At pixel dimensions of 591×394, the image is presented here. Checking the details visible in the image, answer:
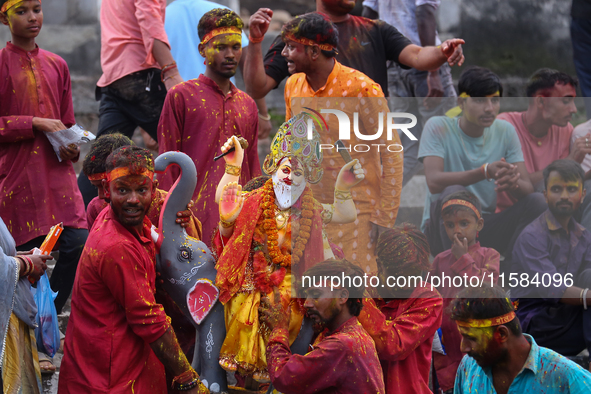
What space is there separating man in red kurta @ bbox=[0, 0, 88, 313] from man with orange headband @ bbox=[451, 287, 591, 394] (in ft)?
7.89

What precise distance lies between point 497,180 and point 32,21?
292 cm

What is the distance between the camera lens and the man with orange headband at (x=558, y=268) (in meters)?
4.69

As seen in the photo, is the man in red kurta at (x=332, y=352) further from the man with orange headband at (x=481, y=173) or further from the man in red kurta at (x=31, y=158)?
the man in red kurta at (x=31, y=158)

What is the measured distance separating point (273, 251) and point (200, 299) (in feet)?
1.43

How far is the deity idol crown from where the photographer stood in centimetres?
413

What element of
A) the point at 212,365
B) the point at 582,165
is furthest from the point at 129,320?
the point at 582,165

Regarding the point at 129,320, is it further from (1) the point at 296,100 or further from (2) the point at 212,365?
(1) the point at 296,100

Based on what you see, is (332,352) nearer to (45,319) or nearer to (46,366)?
(45,319)

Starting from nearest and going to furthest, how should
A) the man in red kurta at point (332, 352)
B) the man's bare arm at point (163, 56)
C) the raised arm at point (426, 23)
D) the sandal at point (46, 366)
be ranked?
the man in red kurta at point (332, 352) → the sandal at point (46, 366) → the man's bare arm at point (163, 56) → the raised arm at point (426, 23)

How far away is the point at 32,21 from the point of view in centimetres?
494

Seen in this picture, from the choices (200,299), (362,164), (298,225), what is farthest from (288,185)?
(200,299)

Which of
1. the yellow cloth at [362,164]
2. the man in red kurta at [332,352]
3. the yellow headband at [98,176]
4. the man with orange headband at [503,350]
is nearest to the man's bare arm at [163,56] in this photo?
the yellow cloth at [362,164]

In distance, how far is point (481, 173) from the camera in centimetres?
450

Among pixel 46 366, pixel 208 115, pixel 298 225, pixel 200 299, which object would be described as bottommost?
pixel 46 366
